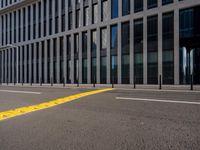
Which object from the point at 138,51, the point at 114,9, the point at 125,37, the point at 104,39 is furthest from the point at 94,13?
the point at 138,51

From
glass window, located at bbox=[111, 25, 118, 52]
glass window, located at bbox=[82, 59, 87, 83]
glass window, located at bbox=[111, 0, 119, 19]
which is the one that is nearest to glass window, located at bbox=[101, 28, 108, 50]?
glass window, located at bbox=[111, 25, 118, 52]

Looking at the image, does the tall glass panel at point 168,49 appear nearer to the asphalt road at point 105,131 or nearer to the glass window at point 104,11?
the glass window at point 104,11

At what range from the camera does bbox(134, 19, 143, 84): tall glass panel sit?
19469 mm

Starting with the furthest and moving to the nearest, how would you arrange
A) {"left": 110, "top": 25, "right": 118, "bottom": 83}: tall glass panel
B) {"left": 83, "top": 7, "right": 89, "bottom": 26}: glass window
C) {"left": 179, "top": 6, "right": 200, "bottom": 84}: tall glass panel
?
{"left": 83, "top": 7, "right": 89, "bottom": 26}: glass window, {"left": 110, "top": 25, "right": 118, "bottom": 83}: tall glass panel, {"left": 179, "top": 6, "right": 200, "bottom": 84}: tall glass panel

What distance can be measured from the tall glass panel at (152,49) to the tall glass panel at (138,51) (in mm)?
890

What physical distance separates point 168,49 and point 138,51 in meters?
3.55

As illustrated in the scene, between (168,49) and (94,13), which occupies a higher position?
(94,13)

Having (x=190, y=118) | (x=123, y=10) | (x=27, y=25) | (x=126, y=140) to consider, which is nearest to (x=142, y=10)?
(x=123, y=10)

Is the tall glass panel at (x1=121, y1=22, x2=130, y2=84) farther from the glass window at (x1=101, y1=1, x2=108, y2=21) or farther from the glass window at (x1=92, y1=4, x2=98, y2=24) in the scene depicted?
the glass window at (x1=92, y1=4, x2=98, y2=24)

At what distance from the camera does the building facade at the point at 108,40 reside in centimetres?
1722

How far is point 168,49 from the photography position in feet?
58.6

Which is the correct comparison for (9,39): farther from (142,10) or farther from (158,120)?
(158,120)

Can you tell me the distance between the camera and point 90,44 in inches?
925

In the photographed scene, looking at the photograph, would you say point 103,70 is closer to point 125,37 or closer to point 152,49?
point 125,37
